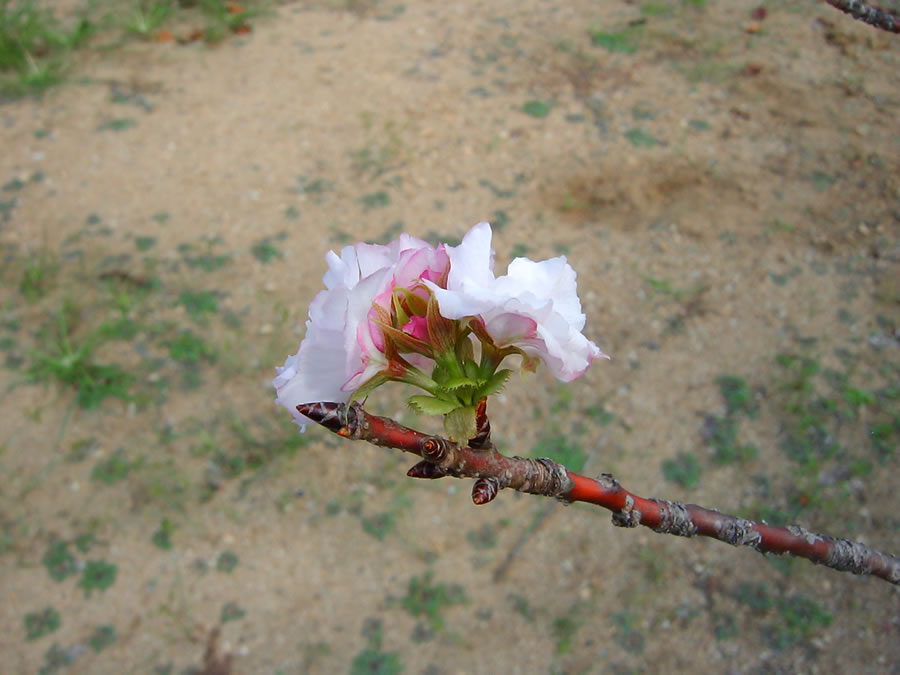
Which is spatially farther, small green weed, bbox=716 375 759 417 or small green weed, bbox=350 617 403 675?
small green weed, bbox=716 375 759 417

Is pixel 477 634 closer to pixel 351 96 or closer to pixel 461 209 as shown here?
pixel 461 209

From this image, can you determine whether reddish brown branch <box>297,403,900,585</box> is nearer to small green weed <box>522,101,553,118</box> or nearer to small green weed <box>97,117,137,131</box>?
small green weed <box>522,101,553,118</box>

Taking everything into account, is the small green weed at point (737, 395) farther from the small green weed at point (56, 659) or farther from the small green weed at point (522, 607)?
the small green weed at point (56, 659)

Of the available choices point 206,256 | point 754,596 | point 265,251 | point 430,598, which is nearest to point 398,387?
point 430,598

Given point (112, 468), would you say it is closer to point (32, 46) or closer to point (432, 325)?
point (432, 325)

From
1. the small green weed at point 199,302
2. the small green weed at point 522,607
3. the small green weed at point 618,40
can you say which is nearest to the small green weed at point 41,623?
the small green weed at point 199,302

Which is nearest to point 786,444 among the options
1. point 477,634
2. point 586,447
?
point 586,447

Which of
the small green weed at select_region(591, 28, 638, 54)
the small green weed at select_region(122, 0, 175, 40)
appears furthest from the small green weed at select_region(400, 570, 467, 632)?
the small green weed at select_region(122, 0, 175, 40)
